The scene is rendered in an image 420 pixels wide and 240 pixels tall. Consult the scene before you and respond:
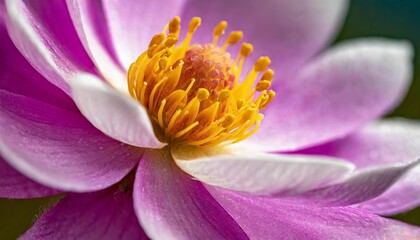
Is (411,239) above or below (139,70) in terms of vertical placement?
below

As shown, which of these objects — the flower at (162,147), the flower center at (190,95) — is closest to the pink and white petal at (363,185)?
the flower at (162,147)

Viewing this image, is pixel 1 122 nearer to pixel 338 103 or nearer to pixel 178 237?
pixel 178 237

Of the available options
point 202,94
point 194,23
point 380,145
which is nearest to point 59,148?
point 202,94

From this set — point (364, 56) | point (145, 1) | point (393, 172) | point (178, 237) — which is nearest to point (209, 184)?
point (178, 237)

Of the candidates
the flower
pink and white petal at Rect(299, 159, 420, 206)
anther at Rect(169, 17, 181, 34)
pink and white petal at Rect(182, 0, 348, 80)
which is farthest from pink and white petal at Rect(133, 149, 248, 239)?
pink and white petal at Rect(182, 0, 348, 80)

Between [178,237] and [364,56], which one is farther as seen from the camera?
[364,56]
